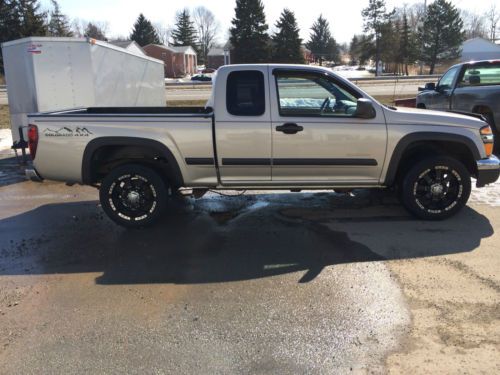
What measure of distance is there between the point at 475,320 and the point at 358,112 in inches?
105

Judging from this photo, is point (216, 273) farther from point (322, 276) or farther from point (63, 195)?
point (63, 195)

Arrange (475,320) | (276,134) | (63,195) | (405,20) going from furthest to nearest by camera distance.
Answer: (405,20)
(63,195)
(276,134)
(475,320)

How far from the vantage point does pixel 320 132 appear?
18.2 feet

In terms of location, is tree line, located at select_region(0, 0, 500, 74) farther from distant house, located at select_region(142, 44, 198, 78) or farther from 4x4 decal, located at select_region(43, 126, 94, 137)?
4x4 decal, located at select_region(43, 126, 94, 137)

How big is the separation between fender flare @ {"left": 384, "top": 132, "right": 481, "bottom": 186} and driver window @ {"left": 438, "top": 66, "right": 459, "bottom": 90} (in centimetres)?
577

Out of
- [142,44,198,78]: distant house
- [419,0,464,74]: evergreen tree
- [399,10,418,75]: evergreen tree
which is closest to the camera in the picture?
[419,0,464,74]: evergreen tree

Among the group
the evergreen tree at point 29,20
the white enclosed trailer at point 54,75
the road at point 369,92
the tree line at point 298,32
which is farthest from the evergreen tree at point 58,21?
the white enclosed trailer at point 54,75

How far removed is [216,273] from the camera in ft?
15.0

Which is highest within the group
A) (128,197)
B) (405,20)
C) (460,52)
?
(405,20)

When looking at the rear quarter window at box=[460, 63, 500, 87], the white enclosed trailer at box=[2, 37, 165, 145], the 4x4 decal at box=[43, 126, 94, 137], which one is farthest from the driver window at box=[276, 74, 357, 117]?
the rear quarter window at box=[460, 63, 500, 87]

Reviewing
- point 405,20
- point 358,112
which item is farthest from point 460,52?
point 358,112

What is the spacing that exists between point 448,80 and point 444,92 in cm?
40

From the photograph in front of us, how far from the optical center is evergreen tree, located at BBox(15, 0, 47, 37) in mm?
52500

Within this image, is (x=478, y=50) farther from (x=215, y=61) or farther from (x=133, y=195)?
(x=133, y=195)
